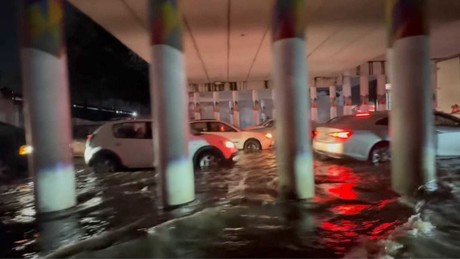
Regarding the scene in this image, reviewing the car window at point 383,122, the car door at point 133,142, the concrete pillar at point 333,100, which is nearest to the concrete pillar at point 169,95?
the car door at point 133,142

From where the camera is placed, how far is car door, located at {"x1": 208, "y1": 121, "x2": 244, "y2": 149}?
1709 cm

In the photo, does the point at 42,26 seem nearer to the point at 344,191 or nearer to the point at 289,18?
the point at 289,18

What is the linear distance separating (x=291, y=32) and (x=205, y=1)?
3881 millimetres

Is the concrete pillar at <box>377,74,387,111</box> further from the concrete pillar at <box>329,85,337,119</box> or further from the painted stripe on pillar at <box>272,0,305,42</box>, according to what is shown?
the painted stripe on pillar at <box>272,0,305,42</box>

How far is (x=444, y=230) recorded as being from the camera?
5879mm

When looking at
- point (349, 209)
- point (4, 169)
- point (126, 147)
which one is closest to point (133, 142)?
point (126, 147)

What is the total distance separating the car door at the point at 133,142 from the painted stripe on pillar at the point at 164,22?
513cm

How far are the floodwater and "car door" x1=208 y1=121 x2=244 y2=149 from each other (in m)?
6.95

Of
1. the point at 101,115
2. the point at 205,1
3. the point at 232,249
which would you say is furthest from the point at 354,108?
the point at 232,249

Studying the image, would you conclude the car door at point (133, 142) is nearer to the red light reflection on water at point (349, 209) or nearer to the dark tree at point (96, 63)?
the red light reflection on water at point (349, 209)

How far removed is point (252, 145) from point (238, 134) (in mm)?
865

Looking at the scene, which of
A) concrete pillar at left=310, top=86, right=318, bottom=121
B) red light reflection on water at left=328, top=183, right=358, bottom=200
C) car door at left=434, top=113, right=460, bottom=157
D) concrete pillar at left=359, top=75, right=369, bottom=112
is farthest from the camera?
concrete pillar at left=310, top=86, right=318, bottom=121

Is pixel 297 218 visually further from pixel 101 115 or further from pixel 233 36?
Answer: pixel 101 115

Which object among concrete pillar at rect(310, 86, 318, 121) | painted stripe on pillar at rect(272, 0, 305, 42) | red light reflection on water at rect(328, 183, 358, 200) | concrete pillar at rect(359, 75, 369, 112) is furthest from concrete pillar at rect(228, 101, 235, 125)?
painted stripe on pillar at rect(272, 0, 305, 42)
